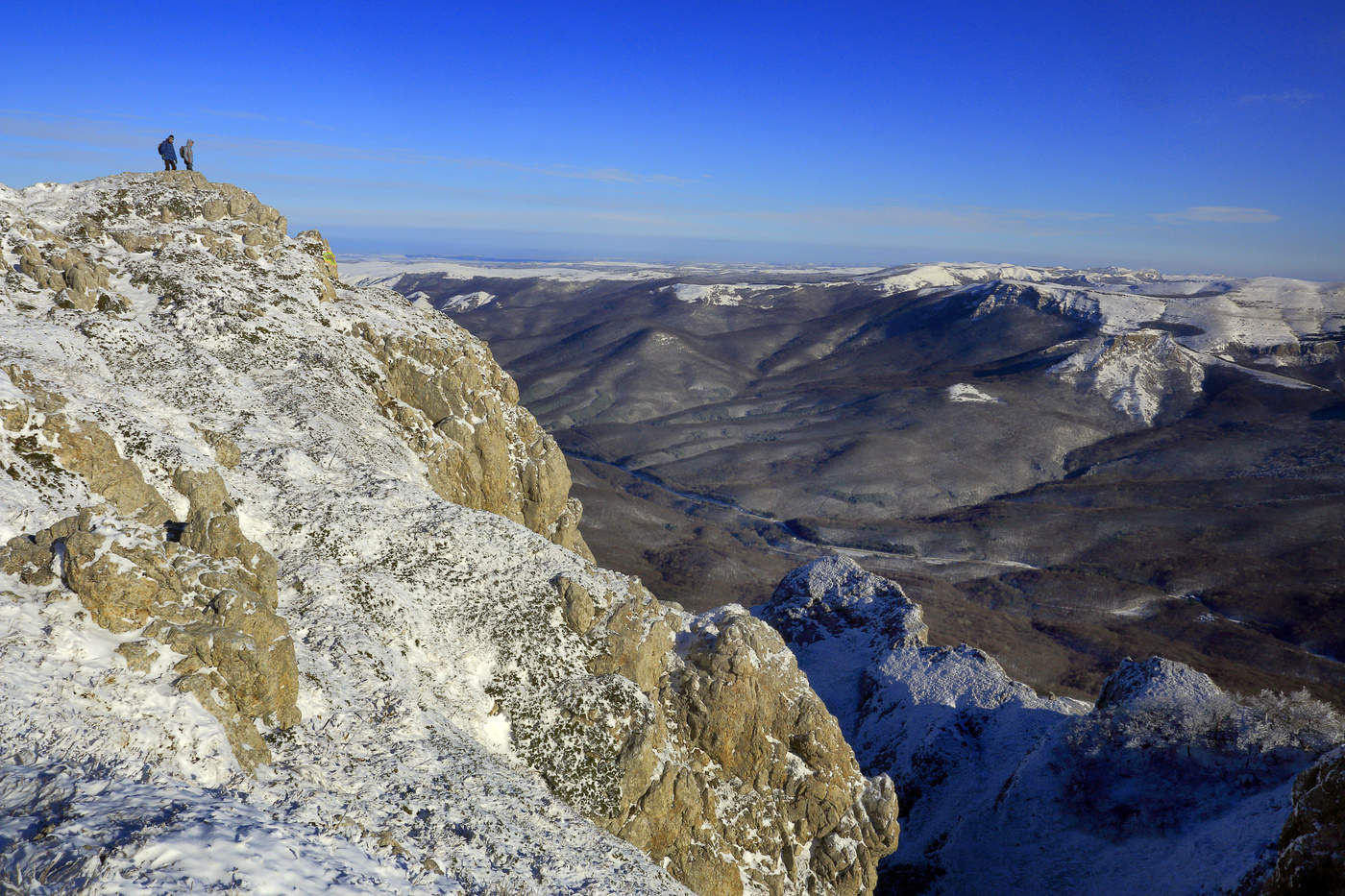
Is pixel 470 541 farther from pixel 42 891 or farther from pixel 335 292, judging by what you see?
pixel 335 292

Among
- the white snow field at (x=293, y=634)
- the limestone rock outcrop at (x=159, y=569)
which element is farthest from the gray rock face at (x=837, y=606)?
the limestone rock outcrop at (x=159, y=569)

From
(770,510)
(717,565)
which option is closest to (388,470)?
(717,565)

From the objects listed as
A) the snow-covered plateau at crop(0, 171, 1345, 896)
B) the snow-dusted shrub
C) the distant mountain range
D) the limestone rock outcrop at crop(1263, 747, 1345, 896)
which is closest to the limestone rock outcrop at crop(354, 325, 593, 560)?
the snow-covered plateau at crop(0, 171, 1345, 896)

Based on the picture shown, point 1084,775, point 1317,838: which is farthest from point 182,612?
point 1084,775

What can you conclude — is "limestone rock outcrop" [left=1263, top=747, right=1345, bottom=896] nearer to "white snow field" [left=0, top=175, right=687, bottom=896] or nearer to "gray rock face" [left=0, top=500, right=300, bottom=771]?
"white snow field" [left=0, top=175, right=687, bottom=896]

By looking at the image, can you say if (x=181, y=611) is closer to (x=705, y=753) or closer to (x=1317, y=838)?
(x=705, y=753)

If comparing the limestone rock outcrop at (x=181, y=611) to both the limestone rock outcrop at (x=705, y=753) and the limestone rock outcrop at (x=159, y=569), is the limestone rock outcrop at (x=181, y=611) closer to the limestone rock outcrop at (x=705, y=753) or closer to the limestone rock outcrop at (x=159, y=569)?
the limestone rock outcrop at (x=159, y=569)
